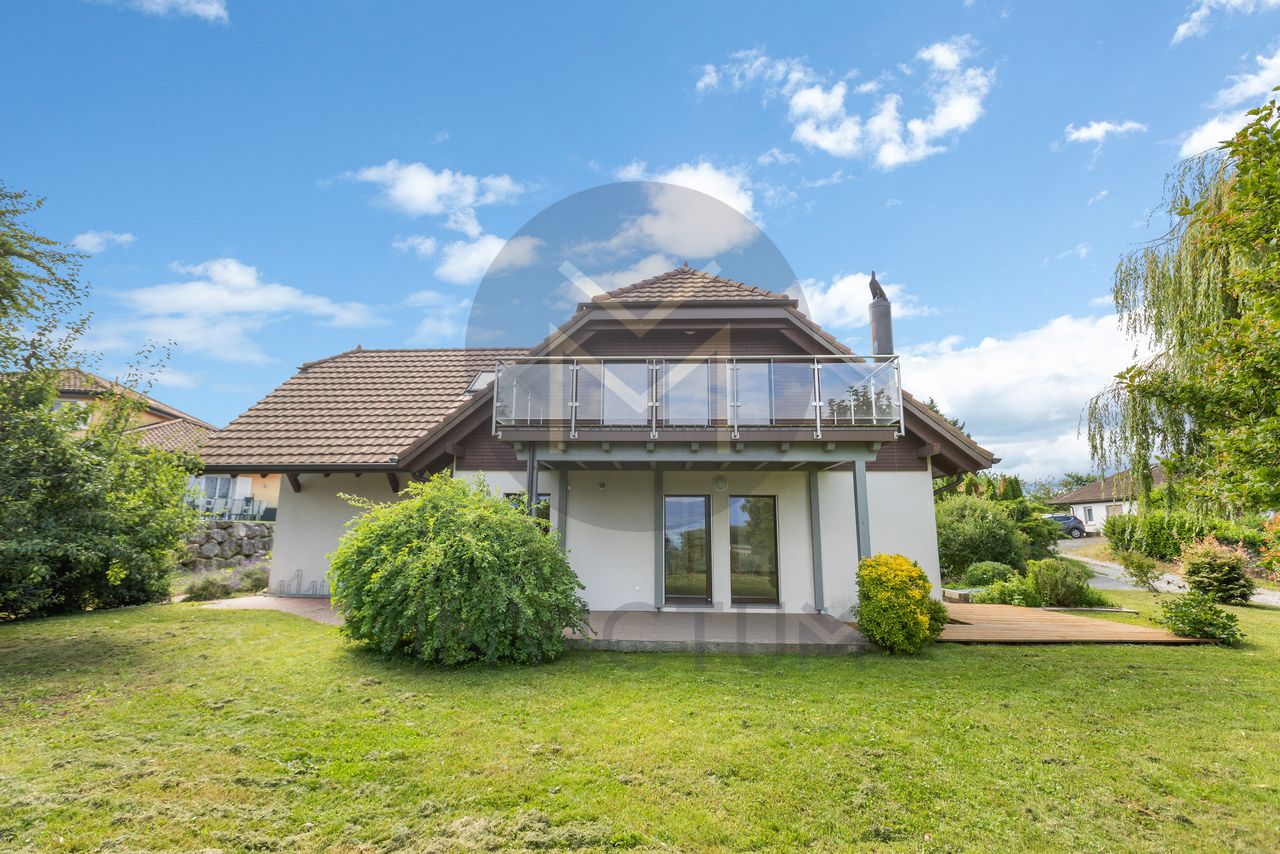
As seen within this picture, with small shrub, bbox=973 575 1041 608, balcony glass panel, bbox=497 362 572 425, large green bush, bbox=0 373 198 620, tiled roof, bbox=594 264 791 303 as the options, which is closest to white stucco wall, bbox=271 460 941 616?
balcony glass panel, bbox=497 362 572 425

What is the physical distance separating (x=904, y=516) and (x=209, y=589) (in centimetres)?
1476

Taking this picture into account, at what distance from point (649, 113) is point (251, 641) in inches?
555

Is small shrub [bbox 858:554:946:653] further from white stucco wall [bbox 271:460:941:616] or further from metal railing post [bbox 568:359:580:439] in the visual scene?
metal railing post [bbox 568:359:580:439]

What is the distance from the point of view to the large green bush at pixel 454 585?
6961 millimetres

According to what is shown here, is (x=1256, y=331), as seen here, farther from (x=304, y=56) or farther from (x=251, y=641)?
(x=304, y=56)

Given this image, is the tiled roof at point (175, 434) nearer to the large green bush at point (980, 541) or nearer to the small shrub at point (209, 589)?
the small shrub at point (209, 589)

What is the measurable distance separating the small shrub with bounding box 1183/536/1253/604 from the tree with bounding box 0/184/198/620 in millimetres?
19392

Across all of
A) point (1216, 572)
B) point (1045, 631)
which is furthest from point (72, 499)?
point (1216, 572)

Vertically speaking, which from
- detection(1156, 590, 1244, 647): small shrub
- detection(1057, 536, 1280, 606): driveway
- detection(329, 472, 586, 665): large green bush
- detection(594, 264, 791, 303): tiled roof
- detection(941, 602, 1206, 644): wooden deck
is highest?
detection(594, 264, 791, 303): tiled roof

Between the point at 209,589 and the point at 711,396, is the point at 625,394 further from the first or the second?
the point at 209,589

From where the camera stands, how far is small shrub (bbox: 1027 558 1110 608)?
13094 mm

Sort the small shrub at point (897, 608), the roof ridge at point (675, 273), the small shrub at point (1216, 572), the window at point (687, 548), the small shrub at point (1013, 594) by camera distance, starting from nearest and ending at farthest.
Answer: the small shrub at point (897, 608), the window at point (687, 548), the roof ridge at point (675, 273), the small shrub at point (1216, 572), the small shrub at point (1013, 594)

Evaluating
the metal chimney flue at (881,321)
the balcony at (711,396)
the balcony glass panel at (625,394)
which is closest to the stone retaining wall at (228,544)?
the balcony at (711,396)

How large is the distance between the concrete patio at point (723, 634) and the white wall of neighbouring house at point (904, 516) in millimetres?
1888
